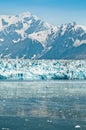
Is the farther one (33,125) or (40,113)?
(40,113)

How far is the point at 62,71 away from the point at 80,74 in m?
6.36

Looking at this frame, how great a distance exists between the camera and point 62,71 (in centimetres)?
16038

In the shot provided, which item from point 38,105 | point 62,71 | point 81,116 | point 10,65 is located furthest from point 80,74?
point 81,116

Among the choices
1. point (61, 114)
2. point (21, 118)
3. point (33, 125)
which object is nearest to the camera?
point (33, 125)

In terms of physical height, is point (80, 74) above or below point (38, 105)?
above

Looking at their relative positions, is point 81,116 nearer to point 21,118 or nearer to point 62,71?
point 21,118

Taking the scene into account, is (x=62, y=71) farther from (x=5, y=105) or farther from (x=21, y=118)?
(x=21, y=118)

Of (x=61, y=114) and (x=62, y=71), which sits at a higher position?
(x=62, y=71)

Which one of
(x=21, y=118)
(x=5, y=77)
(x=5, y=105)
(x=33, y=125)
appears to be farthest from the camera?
(x=5, y=77)

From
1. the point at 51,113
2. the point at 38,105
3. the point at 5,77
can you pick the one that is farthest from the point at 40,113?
the point at 5,77

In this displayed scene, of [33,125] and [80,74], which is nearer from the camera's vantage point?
[33,125]

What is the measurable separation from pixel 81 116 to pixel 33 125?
7217 millimetres

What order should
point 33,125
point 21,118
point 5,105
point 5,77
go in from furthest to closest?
point 5,77 → point 5,105 → point 21,118 → point 33,125

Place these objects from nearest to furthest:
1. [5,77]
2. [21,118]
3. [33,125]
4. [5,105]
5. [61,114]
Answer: [33,125] < [21,118] < [61,114] < [5,105] < [5,77]
